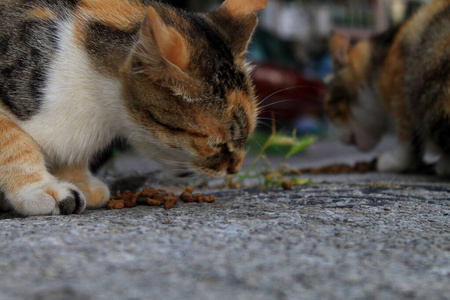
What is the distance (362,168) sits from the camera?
3.76m

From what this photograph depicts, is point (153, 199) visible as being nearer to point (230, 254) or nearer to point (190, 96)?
point (190, 96)

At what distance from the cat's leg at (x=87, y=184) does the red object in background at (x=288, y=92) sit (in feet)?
18.0

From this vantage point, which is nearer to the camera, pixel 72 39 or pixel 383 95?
pixel 72 39

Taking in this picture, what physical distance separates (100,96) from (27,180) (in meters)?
0.46

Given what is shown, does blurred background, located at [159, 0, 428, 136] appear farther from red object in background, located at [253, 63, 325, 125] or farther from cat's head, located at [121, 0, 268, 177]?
cat's head, located at [121, 0, 268, 177]

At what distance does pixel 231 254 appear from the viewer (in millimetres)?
1094

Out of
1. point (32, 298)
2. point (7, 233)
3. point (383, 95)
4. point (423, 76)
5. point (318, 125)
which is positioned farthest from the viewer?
point (318, 125)

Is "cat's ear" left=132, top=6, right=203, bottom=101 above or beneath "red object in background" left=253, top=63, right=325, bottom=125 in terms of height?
beneath

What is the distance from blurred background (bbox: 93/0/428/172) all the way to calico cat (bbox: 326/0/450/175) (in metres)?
1.99

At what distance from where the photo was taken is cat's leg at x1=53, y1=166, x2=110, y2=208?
193cm

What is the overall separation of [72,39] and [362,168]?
2720 millimetres

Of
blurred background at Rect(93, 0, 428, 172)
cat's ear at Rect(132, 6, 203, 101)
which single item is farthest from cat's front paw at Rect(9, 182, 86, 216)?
blurred background at Rect(93, 0, 428, 172)

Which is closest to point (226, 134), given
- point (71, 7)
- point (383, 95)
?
point (71, 7)

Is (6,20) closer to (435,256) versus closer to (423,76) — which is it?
(435,256)
